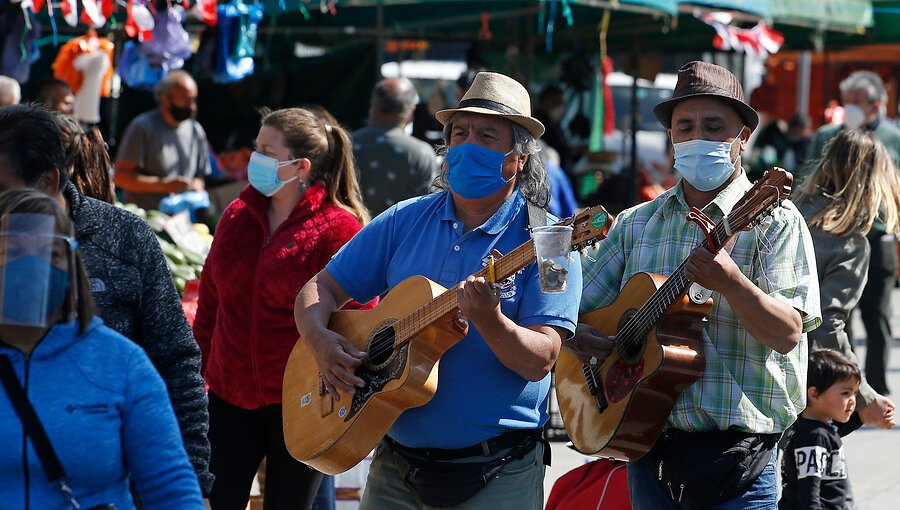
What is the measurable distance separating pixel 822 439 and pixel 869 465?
2414 mm

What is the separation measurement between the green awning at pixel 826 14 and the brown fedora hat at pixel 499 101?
868 cm

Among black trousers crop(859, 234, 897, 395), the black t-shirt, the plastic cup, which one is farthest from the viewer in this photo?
black trousers crop(859, 234, 897, 395)

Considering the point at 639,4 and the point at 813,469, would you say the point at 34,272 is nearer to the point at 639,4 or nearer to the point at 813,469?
the point at 813,469

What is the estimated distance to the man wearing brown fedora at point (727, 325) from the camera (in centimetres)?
331

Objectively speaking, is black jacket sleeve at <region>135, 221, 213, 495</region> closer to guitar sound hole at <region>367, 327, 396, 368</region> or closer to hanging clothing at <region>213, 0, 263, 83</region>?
guitar sound hole at <region>367, 327, 396, 368</region>

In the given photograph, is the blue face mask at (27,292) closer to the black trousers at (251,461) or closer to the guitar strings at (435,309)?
the guitar strings at (435,309)

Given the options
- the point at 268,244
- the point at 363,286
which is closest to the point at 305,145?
the point at 268,244

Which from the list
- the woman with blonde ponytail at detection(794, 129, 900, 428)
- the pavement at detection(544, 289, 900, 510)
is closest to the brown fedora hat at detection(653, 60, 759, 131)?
the woman with blonde ponytail at detection(794, 129, 900, 428)

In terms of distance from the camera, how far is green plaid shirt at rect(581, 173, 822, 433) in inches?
130

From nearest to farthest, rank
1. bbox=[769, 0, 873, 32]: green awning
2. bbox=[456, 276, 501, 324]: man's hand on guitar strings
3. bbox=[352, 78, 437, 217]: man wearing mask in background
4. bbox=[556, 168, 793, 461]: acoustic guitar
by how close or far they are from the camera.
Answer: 1. bbox=[456, 276, 501, 324]: man's hand on guitar strings
2. bbox=[556, 168, 793, 461]: acoustic guitar
3. bbox=[352, 78, 437, 217]: man wearing mask in background
4. bbox=[769, 0, 873, 32]: green awning

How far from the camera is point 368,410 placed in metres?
3.39

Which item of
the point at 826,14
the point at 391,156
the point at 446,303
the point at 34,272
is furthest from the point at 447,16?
the point at 34,272

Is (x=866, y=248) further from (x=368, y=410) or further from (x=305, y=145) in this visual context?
(x=368, y=410)

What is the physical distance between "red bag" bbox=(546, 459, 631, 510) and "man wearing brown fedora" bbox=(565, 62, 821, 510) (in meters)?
0.42
